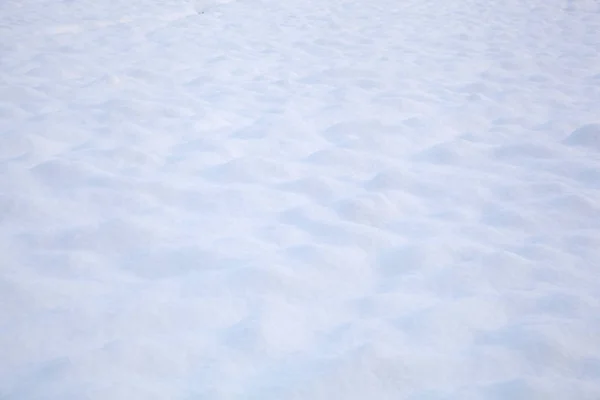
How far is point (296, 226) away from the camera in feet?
5.73

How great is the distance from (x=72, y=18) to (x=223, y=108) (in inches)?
86.0

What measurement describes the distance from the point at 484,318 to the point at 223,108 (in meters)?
1.69

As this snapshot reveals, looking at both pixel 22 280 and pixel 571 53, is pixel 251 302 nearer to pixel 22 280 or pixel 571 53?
pixel 22 280

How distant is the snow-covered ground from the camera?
1227mm

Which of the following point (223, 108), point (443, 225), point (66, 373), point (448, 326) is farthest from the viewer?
point (223, 108)

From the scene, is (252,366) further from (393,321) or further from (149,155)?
(149,155)

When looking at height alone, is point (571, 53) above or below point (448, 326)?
above

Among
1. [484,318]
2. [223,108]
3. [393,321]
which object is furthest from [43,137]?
[484,318]

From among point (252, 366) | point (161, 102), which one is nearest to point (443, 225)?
point (252, 366)

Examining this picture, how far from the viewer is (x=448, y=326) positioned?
4.44ft

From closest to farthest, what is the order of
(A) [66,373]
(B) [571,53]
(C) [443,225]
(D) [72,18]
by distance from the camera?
(A) [66,373], (C) [443,225], (B) [571,53], (D) [72,18]

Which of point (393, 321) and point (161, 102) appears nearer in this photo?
point (393, 321)

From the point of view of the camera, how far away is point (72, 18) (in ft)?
13.4

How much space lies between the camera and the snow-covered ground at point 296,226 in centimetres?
123
